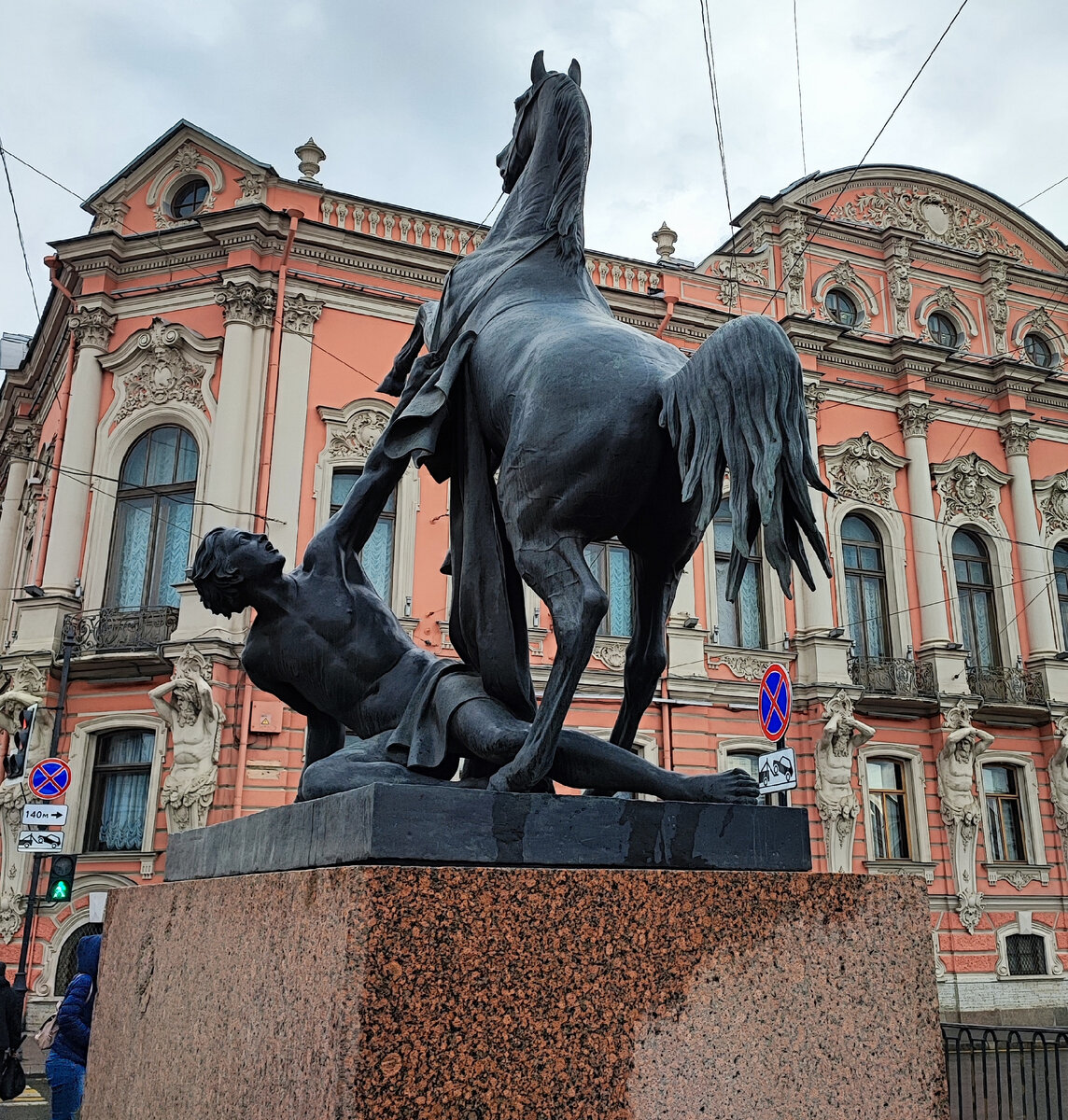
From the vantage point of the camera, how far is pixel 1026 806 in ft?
62.4

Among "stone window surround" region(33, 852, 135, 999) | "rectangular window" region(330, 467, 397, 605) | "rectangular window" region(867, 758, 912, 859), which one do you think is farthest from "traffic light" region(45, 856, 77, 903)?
"rectangular window" region(867, 758, 912, 859)

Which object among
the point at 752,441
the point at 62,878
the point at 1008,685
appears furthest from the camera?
the point at 1008,685

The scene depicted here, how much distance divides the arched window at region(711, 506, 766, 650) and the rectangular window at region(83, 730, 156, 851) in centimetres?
884

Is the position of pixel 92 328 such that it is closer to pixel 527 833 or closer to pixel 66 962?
pixel 66 962

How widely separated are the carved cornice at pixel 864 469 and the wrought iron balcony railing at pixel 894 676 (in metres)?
2.83

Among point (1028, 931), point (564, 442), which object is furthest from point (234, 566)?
point (1028, 931)

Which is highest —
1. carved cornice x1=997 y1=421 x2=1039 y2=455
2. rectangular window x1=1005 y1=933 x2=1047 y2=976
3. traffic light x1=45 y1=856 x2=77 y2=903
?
carved cornice x1=997 y1=421 x2=1039 y2=455

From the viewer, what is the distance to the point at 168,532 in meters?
15.9

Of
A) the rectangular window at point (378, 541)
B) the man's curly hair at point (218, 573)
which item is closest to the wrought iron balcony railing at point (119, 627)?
the rectangular window at point (378, 541)

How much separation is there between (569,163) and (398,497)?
13.3 meters

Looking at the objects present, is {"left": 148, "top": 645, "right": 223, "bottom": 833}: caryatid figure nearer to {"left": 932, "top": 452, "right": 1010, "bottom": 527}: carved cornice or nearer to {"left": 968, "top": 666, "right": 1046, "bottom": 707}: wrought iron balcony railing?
{"left": 968, "top": 666, "right": 1046, "bottom": 707}: wrought iron balcony railing

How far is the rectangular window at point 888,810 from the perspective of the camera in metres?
17.7

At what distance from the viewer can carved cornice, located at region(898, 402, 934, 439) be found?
19.8 metres

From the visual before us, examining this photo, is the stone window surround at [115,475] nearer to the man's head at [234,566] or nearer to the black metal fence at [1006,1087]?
the black metal fence at [1006,1087]
